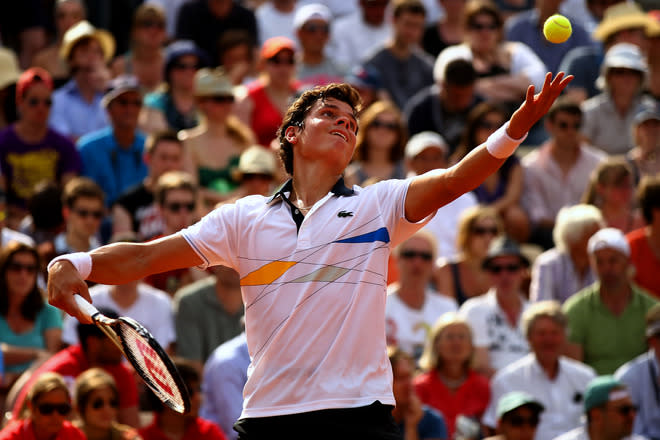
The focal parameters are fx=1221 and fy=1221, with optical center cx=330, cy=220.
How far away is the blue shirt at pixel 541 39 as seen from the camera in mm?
14531

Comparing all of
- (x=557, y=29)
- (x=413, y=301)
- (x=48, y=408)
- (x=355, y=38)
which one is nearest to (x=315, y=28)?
(x=355, y=38)

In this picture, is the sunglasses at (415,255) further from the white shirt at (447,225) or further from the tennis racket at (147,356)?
the tennis racket at (147,356)

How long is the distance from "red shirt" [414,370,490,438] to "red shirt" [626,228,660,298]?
6.81 ft

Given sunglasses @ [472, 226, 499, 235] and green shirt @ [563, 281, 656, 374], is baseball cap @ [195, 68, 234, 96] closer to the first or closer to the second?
sunglasses @ [472, 226, 499, 235]

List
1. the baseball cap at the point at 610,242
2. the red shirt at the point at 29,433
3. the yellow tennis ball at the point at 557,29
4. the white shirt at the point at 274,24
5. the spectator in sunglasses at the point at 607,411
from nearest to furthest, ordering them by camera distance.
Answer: the yellow tennis ball at the point at 557,29 → the red shirt at the point at 29,433 → the spectator in sunglasses at the point at 607,411 → the baseball cap at the point at 610,242 → the white shirt at the point at 274,24

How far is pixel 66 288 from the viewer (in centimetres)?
476

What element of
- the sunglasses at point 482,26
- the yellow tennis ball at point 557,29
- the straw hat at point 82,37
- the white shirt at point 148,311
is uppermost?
the straw hat at point 82,37

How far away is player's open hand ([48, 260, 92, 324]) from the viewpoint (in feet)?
15.6

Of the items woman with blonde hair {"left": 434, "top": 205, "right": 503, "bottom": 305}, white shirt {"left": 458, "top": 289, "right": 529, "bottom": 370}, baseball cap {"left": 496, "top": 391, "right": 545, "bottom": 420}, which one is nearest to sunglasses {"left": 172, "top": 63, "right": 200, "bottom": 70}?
woman with blonde hair {"left": 434, "top": 205, "right": 503, "bottom": 305}

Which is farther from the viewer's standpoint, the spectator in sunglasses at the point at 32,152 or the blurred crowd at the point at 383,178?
the spectator in sunglasses at the point at 32,152

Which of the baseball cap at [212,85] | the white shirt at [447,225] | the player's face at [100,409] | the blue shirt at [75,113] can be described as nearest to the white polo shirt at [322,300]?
the player's face at [100,409]

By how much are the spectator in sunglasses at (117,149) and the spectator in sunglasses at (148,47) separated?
164 cm

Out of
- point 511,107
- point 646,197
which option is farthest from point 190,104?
point 646,197

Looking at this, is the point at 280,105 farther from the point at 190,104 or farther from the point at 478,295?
the point at 478,295
